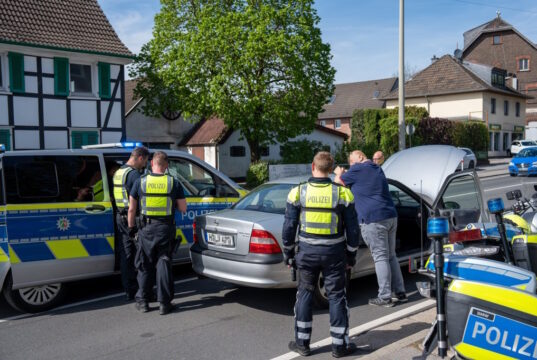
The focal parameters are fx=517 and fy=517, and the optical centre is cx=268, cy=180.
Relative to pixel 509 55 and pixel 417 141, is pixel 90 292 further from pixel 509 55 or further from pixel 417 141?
pixel 509 55

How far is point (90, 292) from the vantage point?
21.8ft

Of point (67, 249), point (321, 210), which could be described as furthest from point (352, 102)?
point (321, 210)

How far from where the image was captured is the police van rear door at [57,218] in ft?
18.1

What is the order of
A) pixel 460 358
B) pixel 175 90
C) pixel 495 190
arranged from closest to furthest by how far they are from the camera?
1. pixel 460 358
2. pixel 495 190
3. pixel 175 90

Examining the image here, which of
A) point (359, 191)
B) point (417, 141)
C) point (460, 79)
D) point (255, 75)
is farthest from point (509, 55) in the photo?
point (359, 191)

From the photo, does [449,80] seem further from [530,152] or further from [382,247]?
[382,247]

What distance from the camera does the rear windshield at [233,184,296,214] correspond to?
20.1ft

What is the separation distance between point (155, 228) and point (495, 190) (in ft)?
53.3

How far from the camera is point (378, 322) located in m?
5.22

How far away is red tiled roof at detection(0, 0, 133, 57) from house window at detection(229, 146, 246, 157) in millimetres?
11620

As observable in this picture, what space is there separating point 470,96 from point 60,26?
3529 centimetres

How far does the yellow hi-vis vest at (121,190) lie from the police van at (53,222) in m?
0.19

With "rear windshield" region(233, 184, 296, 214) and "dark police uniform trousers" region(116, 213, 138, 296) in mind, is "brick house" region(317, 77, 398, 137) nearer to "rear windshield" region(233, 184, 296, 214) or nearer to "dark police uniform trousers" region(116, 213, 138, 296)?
"rear windshield" region(233, 184, 296, 214)

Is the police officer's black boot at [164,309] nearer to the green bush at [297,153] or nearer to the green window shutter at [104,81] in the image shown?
the green window shutter at [104,81]
